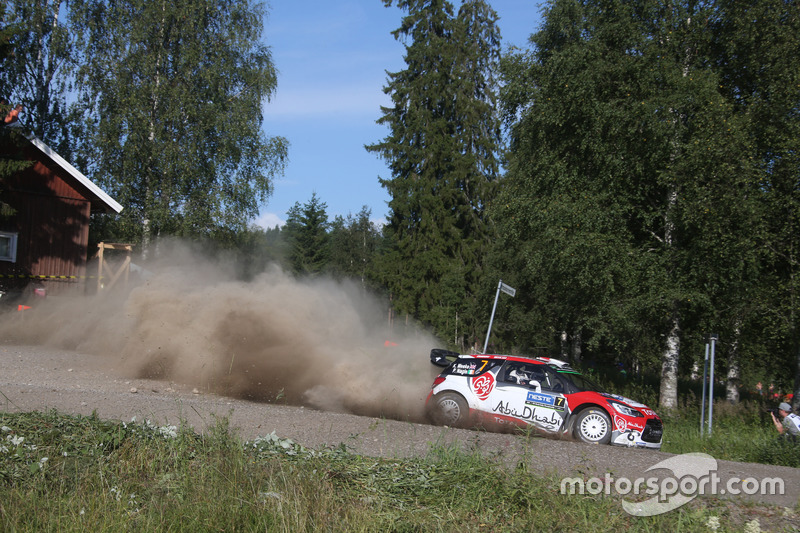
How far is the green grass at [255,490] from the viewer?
18.4 ft

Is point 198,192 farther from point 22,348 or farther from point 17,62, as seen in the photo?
point 22,348

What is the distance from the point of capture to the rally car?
1107 centimetres

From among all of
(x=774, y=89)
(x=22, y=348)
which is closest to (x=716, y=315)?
(x=774, y=89)

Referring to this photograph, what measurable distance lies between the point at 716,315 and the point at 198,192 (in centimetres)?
2277

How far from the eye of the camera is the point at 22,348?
17047mm

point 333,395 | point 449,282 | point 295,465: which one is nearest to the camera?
point 295,465

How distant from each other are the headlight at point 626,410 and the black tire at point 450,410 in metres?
2.75

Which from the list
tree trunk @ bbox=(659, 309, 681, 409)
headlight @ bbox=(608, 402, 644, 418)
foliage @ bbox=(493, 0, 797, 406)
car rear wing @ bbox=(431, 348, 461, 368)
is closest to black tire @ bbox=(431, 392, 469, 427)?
car rear wing @ bbox=(431, 348, 461, 368)

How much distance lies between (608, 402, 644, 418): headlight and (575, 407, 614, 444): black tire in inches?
9.2

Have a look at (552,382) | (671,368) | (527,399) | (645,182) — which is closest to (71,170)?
(527,399)

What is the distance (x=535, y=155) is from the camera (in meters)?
20.0

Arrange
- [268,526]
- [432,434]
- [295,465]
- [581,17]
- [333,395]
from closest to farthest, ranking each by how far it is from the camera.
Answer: [268,526]
[295,465]
[432,434]
[333,395]
[581,17]

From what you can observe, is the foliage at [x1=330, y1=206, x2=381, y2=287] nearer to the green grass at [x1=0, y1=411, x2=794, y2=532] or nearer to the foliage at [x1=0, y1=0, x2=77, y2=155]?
the foliage at [x1=0, y1=0, x2=77, y2=155]

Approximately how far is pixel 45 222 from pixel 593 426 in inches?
863
